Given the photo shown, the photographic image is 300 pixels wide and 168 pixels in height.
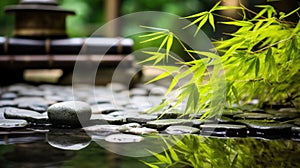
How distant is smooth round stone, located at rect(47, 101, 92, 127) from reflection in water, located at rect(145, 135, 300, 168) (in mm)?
540

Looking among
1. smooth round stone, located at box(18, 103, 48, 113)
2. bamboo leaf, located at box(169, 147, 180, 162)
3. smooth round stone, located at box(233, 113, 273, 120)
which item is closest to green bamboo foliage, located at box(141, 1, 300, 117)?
smooth round stone, located at box(233, 113, 273, 120)

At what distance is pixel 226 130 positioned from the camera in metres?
1.95

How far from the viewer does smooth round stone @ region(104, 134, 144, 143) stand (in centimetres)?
171

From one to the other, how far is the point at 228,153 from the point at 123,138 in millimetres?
470

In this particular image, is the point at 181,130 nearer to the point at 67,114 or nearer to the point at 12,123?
the point at 67,114

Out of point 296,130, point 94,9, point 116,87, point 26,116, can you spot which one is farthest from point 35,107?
point 94,9

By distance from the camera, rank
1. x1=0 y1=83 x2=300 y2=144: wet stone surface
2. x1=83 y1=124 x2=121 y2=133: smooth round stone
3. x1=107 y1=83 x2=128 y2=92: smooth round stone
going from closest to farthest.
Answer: x1=0 y1=83 x2=300 y2=144: wet stone surface → x1=83 y1=124 x2=121 y2=133: smooth round stone → x1=107 y1=83 x2=128 y2=92: smooth round stone

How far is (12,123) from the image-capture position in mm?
1968

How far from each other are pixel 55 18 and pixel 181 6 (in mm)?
3667

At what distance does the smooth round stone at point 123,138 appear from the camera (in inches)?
67.1

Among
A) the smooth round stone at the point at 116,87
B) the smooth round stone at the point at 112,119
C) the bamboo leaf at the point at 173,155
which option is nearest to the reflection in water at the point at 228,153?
the bamboo leaf at the point at 173,155

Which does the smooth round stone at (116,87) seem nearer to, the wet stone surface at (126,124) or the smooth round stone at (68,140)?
the wet stone surface at (126,124)

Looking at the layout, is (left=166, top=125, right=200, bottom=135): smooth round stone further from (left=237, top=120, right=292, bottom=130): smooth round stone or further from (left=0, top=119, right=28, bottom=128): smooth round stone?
(left=0, top=119, right=28, bottom=128): smooth round stone

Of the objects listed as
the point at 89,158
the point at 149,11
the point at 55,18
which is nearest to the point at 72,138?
the point at 89,158
